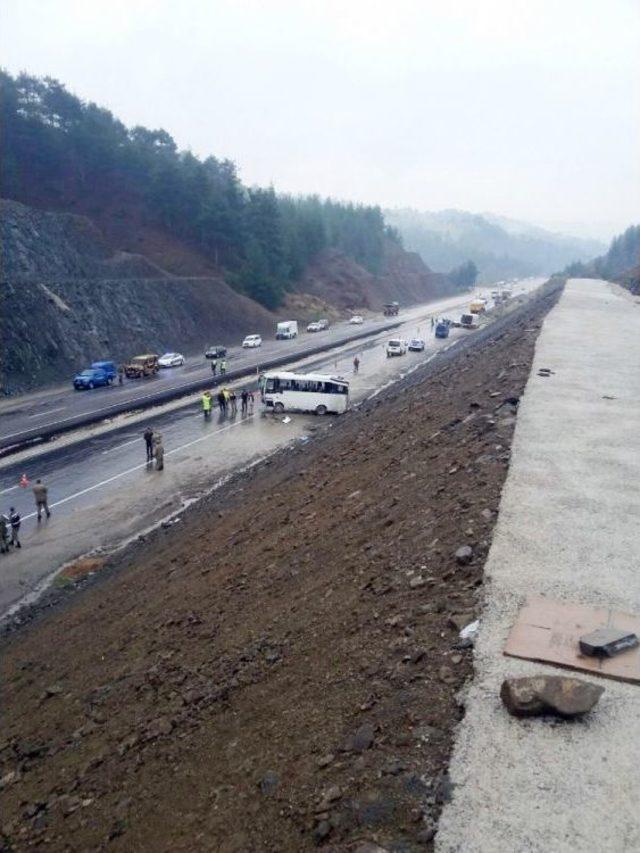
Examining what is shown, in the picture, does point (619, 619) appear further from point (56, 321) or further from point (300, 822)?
point (56, 321)

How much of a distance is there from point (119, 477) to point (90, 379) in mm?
18491

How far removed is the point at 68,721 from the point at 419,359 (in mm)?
47167

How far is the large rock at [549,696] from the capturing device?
5914 millimetres

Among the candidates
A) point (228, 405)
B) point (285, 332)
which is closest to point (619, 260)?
point (285, 332)

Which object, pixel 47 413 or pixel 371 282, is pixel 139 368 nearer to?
pixel 47 413

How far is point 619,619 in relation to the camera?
25.0 feet

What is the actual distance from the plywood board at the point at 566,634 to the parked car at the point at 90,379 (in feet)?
119

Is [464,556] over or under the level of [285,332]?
over

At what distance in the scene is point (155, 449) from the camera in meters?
→ 24.4

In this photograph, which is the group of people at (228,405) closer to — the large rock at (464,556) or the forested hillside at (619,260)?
A: the large rock at (464,556)

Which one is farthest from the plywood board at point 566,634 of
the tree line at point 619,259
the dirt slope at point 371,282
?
the tree line at point 619,259

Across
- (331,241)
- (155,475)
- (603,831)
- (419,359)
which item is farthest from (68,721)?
(331,241)

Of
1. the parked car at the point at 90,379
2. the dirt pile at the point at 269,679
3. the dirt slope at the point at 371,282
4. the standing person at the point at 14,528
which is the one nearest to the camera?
the dirt pile at the point at 269,679

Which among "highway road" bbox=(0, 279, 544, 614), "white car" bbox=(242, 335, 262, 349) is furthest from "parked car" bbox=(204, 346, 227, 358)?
"highway road" bbox=(0, 279, 544, 614)
